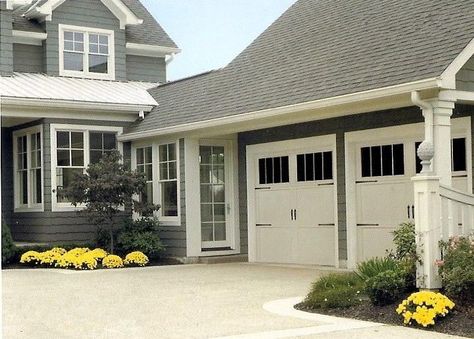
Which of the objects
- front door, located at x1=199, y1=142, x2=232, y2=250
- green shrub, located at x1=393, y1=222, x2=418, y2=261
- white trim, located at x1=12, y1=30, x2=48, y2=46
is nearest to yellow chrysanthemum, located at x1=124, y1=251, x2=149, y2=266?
front door, located at x1=199, y1=142, x2=232, y2=250

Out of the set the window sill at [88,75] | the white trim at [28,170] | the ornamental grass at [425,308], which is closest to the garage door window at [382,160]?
the ornamental grass at [425,308]

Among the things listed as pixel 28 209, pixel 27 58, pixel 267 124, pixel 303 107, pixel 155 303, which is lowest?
pixel 155 303

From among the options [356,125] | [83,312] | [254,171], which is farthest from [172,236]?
[83,312]

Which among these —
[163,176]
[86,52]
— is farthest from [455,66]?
[86,52]

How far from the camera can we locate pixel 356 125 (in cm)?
1434

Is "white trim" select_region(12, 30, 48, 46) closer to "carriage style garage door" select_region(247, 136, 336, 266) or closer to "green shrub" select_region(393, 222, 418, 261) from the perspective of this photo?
"carriage style garage door" select_region(247, 136, 336, 266)

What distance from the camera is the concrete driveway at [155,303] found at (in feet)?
26.9

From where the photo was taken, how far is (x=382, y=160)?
14.0 m

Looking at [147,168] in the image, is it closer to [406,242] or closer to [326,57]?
[326,57]

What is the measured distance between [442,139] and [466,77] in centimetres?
103

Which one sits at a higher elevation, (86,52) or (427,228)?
(86,52)

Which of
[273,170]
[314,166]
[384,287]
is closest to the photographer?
[384,287]

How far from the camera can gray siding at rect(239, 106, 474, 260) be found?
43.6ft

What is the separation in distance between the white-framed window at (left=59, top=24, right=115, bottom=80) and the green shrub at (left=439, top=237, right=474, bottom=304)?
1365 cm
